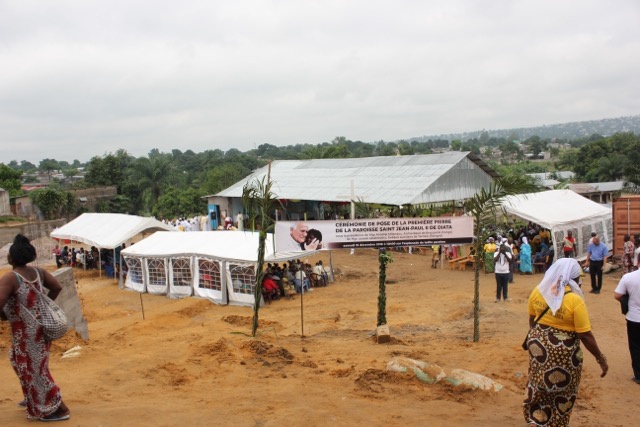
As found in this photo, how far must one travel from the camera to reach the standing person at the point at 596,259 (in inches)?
513

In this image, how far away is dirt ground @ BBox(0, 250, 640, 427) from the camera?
5.27 metres

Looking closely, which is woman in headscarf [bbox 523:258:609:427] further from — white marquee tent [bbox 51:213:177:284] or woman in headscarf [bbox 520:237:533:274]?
white marquee tent [bbox 51:213:177:284]

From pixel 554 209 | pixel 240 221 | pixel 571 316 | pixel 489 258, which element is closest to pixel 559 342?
pixel 571 316

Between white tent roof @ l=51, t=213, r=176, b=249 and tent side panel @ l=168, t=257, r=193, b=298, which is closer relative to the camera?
tent side panel @ l=168, t=257, r=193, b=298

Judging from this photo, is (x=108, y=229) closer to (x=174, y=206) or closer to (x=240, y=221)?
(x=240, y=221)

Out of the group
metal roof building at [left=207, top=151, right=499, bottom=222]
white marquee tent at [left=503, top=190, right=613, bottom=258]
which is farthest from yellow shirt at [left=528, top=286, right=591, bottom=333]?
metal roof building at [left=207, top=151, right=499, bottom=222]

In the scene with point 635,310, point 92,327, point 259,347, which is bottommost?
point 92,327

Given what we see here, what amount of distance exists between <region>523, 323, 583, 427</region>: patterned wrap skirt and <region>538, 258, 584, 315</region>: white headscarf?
0.23m

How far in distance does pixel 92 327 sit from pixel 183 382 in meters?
7.22

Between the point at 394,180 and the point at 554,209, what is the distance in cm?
796

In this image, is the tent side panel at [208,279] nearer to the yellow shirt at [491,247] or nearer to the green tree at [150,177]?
the yellow shirt at [491,247]

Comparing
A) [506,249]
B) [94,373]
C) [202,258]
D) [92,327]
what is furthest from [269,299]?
[94,373]

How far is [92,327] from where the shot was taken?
12.7 metres

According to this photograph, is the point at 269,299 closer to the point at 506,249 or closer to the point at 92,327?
the point at 92,327
